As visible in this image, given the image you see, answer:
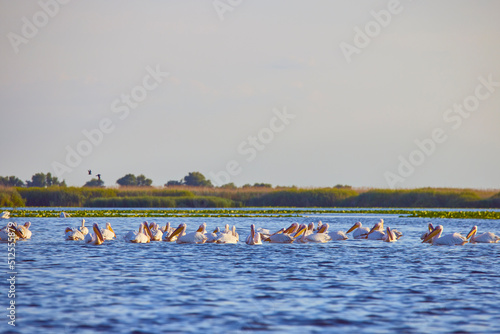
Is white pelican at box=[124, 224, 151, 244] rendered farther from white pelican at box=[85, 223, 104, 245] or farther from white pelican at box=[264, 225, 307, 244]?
white pelican at box=[264, 225, 307, 244]

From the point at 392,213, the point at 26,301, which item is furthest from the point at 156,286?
the point at 392,213

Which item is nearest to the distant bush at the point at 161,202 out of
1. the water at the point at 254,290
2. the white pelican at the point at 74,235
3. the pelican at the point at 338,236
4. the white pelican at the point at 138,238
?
the white pelican at the point at 74,235

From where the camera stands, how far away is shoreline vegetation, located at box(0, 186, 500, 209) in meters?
62.9

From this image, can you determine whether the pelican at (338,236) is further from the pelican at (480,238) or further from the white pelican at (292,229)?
the pelican at (480,238)

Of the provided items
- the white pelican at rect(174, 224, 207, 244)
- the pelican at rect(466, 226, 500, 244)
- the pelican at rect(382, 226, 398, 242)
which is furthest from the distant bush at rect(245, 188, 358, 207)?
the white pelican at rect(174, 224, 207, 244)

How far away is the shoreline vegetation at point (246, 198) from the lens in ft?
206

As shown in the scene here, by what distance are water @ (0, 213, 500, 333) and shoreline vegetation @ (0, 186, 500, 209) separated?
41.8 m

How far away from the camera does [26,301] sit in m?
12.2

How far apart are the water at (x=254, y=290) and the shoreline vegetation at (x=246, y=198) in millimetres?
41786

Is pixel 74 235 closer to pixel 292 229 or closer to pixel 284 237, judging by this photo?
pixel 284 237

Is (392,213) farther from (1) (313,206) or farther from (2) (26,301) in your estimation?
(2) (26,301)

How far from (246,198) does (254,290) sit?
53.7m

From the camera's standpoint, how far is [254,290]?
13586mm

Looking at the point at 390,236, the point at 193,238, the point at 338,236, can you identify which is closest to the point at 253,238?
the point at 193,238
